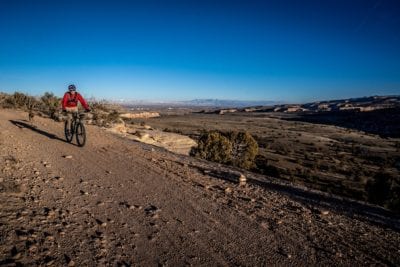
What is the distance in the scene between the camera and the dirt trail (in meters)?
4.77

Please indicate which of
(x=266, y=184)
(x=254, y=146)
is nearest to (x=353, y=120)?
(x=254, y=146)

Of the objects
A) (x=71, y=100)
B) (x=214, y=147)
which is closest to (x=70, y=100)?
(x=71, y=100)

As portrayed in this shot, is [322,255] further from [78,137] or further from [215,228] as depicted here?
[78,137]

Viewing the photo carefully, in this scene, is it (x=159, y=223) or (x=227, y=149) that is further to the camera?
(x=227, y=149)

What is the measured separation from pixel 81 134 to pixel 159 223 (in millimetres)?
7903

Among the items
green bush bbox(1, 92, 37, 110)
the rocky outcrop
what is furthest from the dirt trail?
green bush bbox(1, 92, 37, 110)

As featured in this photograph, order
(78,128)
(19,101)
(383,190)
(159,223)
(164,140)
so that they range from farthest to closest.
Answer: (19,101) → (164,140) → (383,190) → (78,128) → (159,223)

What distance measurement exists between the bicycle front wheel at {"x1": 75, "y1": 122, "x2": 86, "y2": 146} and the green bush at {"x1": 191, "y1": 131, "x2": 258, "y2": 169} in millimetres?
13775

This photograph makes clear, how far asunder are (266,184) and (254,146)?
23844 mm

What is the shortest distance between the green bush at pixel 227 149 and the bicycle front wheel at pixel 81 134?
45.2 ft

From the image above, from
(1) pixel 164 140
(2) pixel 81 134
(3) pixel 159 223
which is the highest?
(2) pixel 81 134

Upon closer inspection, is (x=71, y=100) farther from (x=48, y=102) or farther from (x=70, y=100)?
(x=48, y=102)

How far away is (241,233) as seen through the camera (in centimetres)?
591

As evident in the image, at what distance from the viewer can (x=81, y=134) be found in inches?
499
